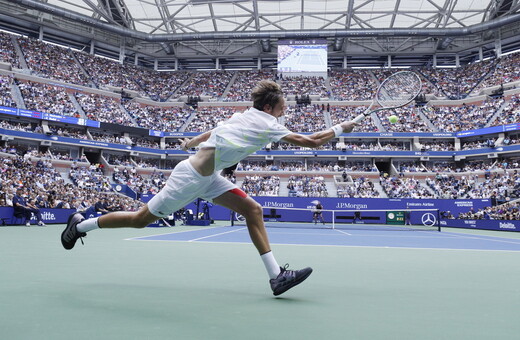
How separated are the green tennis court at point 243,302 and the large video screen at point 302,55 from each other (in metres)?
45.4

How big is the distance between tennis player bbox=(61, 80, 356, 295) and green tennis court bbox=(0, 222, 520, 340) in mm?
321

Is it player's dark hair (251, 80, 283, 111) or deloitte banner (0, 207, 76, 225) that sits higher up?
player's dark hair (251, 80, 283, 111)

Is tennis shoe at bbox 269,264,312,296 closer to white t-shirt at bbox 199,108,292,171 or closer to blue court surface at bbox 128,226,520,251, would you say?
white t-shirt at bbox 199,108,292,171

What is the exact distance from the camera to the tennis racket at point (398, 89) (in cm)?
733

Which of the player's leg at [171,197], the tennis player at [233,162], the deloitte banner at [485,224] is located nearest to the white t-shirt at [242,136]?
the tennis player at [233,162]

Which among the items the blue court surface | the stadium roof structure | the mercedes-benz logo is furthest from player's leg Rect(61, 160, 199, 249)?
the stadium roof structure

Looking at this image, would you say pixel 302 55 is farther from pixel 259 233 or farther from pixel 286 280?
pixel 286 280

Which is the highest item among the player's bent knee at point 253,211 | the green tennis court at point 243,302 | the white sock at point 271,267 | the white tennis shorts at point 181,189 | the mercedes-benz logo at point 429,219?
the white tennis shorts at point 181,189

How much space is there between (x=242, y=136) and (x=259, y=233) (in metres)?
0.96

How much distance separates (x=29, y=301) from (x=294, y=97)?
156 feet

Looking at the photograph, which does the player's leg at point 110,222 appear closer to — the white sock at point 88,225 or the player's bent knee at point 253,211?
the white sock at point 88,225

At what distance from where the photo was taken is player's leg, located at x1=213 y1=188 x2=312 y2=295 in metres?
3.43

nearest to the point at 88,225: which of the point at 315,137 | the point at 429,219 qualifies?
the point at 315,137

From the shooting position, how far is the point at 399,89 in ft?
28.3
